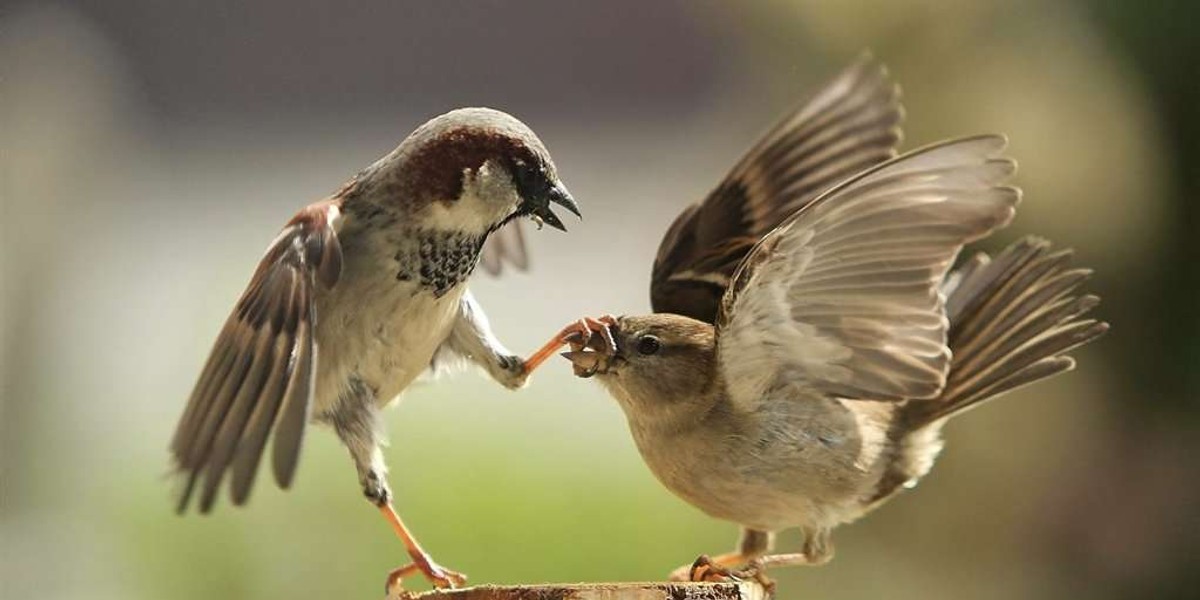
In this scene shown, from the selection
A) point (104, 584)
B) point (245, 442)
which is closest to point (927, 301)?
point (245, 442)

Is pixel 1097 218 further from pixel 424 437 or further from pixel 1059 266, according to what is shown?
pixel 424 437

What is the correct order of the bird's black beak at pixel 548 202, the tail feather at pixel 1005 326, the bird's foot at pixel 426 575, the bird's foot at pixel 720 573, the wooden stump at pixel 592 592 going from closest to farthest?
the wooden stump at pixel 592 592 → the bird's black beak at pixel 548 202 → the bird's foot at pixel 426 575 → the bird's foot at pixel 720 573 → the tail feather at pixel 1005 326

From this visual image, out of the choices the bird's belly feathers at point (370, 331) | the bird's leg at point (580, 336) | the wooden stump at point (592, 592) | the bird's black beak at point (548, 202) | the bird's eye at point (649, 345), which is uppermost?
the bird's black beak at point (548, 202)

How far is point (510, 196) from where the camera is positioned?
6.82 feet

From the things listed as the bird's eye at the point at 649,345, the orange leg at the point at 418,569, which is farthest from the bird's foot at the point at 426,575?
the bird's eye at the point at 649,345

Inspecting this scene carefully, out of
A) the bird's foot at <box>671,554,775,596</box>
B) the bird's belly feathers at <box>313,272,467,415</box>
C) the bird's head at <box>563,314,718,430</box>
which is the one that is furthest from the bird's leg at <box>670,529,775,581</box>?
the bird's belly feathers at <box>313,272,467,415</box>

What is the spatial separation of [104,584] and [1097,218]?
9.54 ft

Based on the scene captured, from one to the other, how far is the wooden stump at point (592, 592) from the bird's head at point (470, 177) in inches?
19.0

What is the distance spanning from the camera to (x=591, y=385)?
3588 mm

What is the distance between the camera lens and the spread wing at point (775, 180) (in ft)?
8.61

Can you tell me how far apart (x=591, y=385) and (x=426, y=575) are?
4.69 ft

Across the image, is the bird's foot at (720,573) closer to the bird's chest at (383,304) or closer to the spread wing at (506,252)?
the bird's chest at (383,304)

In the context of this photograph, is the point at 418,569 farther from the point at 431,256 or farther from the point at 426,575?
the point at 431,256

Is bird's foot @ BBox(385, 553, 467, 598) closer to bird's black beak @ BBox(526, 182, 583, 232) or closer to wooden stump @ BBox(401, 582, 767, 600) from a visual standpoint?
wooden stump @ BBox(401, 582, 767, 600)
